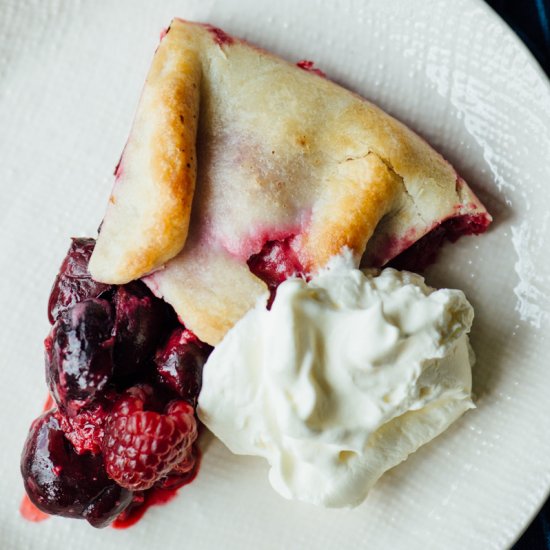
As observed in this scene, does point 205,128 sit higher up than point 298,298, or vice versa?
point 205,128

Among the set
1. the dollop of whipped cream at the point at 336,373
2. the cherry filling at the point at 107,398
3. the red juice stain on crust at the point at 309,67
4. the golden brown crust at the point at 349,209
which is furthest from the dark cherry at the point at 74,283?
the red juice stain on crust at the point at 309,67

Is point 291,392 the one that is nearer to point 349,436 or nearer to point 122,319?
point 349,436

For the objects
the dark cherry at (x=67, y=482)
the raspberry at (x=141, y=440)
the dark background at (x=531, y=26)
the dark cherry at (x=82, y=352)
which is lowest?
the dark cherry at (x=67, y=482)

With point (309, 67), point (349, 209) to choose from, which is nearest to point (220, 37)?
point (309, 67)

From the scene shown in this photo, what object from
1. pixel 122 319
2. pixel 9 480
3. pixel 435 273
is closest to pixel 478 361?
pixel 435 273

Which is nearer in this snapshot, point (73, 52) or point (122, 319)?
point (122, 319)

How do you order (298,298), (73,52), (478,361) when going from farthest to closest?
1. (73,52)
2. (478,361)
3. (298,298)

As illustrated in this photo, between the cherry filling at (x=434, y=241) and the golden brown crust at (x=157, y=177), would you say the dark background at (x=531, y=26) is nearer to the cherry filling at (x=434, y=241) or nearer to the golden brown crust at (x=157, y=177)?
the cherry filling at (x=434, y=241)
